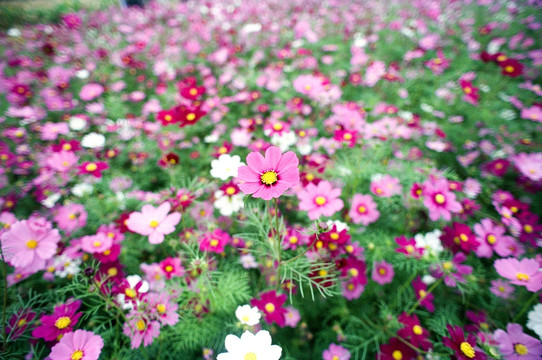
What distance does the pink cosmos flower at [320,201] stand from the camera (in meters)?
0.86

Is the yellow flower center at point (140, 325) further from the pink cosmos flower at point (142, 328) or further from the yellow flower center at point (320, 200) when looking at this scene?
the yellow flower center at point (320, 200)

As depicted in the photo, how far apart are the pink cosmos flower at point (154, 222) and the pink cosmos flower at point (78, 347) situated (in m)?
0.30

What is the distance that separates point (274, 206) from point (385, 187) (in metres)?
0.53

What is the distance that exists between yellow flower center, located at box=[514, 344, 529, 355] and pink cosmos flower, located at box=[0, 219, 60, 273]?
1590 millimetres

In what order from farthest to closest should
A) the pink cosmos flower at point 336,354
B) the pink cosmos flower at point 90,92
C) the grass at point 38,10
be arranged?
1. the grass at point 38,10
2. the pink cosmos flower at point 90,92
3. the pink cosmos flower at point 336,354

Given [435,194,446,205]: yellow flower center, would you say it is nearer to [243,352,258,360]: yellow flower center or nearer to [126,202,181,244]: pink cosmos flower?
[243,352,258,360]: yellow flower center

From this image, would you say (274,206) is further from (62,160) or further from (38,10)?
(38,10)

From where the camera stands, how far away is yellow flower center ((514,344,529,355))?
0.82m

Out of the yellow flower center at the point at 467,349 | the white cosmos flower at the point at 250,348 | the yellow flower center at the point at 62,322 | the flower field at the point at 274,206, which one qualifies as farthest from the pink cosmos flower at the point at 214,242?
the yellow flower center at the point at 467,349

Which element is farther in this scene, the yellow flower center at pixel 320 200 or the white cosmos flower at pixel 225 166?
the white cosmos flower at pixel 225 166

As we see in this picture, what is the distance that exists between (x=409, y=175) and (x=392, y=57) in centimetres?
187

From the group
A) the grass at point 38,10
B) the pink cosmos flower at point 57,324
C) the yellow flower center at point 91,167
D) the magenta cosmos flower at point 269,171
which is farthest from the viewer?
the grass at point 38,10

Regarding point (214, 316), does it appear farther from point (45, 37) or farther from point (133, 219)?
point (45, 37)

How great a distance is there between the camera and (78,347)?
717mm
